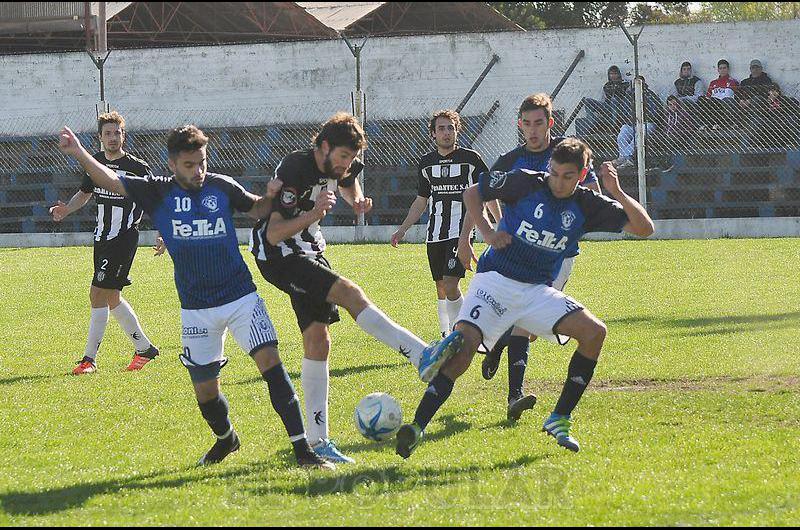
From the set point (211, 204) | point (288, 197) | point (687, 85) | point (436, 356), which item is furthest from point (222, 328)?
point (687, 85)

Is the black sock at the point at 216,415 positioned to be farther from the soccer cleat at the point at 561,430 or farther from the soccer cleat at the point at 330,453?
the soccer cleat at the point at 561,430

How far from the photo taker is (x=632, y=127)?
69.4 ft

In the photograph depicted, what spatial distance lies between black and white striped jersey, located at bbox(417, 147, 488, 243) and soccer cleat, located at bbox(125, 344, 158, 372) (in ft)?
8.87

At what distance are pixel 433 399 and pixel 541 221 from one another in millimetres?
1208

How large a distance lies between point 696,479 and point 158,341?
709 cm

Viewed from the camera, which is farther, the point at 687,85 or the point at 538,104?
the point at 687,85

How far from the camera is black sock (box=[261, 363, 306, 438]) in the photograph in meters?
6.35

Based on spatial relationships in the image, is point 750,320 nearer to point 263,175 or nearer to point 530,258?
point 530,258

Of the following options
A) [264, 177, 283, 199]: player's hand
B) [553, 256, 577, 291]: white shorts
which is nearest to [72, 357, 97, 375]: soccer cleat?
[264, 177, 283, 199]: player's hand

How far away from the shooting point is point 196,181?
651cm

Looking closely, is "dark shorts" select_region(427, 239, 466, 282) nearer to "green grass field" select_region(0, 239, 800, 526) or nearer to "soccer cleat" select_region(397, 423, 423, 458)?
"green grass field" select_region(0, 239, 800, 526)

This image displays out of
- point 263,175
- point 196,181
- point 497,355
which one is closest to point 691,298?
point 497,355

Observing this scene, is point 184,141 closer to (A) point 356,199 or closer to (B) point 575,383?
(A) point 356,199

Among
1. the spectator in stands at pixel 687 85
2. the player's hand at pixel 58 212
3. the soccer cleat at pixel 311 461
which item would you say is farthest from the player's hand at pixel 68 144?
the spectator in stands at pixel 687 85
